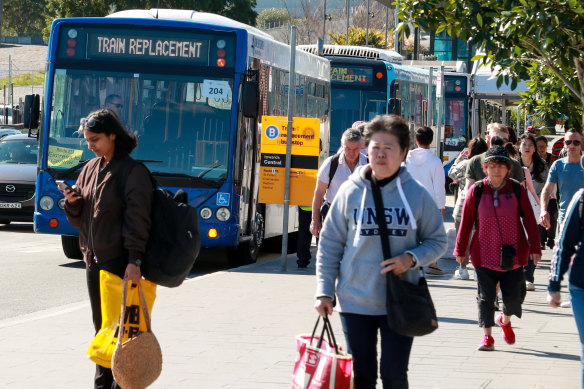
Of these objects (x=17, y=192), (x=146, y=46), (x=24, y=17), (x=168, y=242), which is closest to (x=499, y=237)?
(x=168, y=242)

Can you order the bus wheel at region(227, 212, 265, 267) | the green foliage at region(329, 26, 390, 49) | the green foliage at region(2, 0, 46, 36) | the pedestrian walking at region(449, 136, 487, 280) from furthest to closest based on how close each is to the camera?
the green foliage at region(2, 0, 46, 36)
the green foliage at region(329, 26, 390, 49)
the bus wheel at region(227, 212, 265, 267)
the pedestrian walking at region(449, 136, 487, 280)

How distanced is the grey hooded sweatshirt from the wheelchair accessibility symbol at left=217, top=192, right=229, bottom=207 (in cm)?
862

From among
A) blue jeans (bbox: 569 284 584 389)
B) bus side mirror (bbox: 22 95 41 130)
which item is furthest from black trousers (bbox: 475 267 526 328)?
bus side mirror (bbox: 22 95 41 130)

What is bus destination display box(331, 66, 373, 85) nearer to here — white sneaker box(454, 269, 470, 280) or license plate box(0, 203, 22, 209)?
license plate box(0, 203, 22, 209)

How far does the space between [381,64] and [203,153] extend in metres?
10.2

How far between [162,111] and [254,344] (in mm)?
5909

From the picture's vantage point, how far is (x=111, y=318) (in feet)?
19.8

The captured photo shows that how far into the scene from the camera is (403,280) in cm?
501

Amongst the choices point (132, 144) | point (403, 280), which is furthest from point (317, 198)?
point (403, 280)

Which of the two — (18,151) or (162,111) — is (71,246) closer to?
(162,111)

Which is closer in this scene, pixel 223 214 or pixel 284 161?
pixel 223 214

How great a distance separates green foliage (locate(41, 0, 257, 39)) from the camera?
4662cm

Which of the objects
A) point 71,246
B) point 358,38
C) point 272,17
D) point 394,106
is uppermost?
point 272,17

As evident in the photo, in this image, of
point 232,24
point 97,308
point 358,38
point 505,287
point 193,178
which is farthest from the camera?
point 358,38
